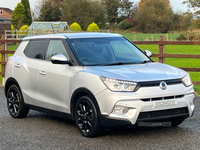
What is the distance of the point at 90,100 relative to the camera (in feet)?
19.3

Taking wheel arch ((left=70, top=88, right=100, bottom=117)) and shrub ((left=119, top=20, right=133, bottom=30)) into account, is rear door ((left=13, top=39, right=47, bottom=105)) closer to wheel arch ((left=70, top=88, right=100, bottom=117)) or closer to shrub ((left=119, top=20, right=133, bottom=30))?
wheel arch ((left=70, top=88, right=100, bottom=117))

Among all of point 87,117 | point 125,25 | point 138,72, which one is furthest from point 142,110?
point 125,25

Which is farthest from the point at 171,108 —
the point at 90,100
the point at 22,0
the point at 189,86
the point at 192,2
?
the point at 22,0

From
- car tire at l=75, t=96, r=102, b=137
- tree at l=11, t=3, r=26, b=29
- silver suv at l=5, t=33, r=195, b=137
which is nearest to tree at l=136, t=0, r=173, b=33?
tree at l=11, t=3, r=26, b=29

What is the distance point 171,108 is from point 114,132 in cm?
121

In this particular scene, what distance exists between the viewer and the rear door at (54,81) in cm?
652

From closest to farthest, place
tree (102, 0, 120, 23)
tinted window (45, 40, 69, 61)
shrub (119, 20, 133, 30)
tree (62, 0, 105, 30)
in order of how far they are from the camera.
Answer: tinted window (45, 40, 69, 61) → shrub (119, 20, 133, 30) → tree (62, 0, 105, 30) → tree (102, 0, 120, 23)

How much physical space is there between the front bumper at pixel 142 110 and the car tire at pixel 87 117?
0.15 m

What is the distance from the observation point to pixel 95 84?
5.82 m

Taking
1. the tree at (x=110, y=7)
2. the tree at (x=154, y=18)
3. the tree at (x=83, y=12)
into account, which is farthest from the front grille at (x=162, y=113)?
the tree at (x=110, y=7)

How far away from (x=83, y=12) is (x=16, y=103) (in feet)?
321

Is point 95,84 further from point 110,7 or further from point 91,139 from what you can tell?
point 110,7

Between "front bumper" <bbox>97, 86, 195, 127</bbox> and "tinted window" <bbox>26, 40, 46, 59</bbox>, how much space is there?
86.4 inches

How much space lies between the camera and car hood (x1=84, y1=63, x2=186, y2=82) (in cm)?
571
